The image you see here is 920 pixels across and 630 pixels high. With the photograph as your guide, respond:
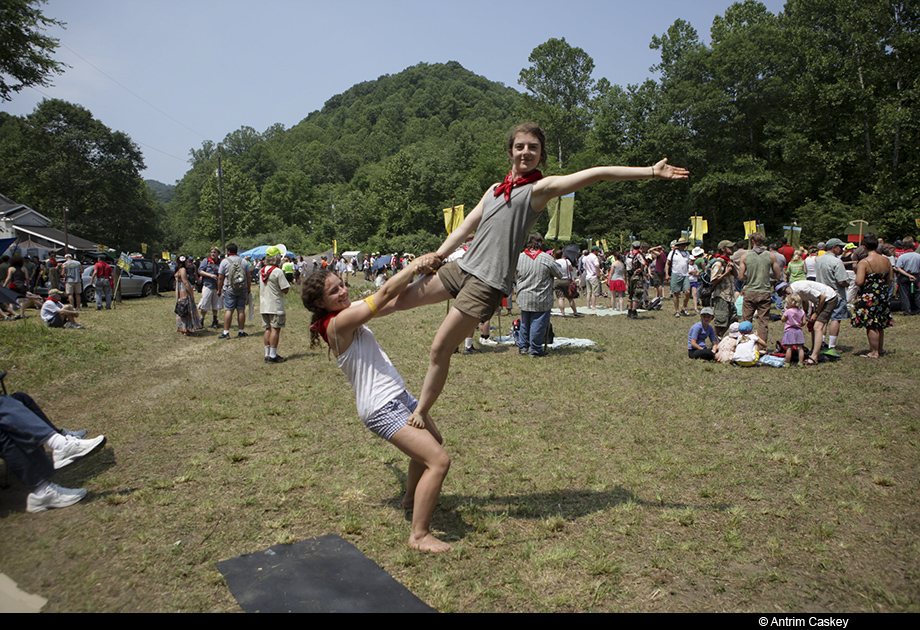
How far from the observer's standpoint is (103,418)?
6.54m

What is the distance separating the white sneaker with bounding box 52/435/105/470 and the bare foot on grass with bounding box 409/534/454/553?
293cm

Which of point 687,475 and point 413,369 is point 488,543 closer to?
point 687,475

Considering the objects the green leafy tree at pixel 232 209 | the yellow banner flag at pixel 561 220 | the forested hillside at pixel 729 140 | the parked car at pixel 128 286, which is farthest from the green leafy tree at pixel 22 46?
the green leafy tree at pixel 232 209

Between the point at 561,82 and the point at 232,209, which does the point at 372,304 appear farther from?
the point at 232,209

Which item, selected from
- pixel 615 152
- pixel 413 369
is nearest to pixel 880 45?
pixel 615 152

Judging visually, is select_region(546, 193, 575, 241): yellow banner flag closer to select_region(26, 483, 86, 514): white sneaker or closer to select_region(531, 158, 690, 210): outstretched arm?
select_region(531, 158, 690, 210): outstretched arm

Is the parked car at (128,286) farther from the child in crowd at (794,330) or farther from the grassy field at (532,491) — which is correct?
the child in crowd at (794,330)

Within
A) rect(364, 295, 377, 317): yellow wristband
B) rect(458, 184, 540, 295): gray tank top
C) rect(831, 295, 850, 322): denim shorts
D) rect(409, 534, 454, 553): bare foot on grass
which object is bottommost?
rect(409, 534, 454, 553): bare foot on grass

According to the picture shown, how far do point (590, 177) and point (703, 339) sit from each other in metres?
7.24

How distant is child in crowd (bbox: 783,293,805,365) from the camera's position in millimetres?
8867

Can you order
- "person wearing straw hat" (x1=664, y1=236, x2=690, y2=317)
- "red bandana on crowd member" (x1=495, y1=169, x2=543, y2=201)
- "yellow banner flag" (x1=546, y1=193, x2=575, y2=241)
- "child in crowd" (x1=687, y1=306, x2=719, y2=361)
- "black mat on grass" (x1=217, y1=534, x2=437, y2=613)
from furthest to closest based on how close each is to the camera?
"person wearing straw hat" (x1=664, y1=236, x2=690, y2=317) < "yellow banner flag" (x1=546, y1=193, x2=575, y2=241) < "child in crowd" (x1=687, y1=306, x2=719, y2=361) < "red bandana on crowd member" (x1=495, y1=169, x2=543, y2=201) < "black mat on grass" (x1=217, y1=534, x2=437, y2=613)

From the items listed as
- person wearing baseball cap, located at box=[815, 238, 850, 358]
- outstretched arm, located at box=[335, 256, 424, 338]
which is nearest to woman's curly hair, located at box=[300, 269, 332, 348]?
outstretched arm, located at box=[335, 256, 424, 338]

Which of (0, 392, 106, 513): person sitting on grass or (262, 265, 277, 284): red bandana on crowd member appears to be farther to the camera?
(262, 265, 277, 284): red bandana on crowd member

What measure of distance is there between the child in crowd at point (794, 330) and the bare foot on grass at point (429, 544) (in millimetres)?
7812
